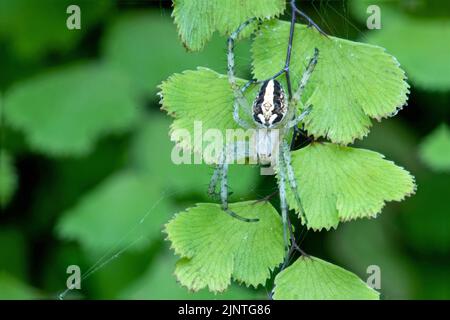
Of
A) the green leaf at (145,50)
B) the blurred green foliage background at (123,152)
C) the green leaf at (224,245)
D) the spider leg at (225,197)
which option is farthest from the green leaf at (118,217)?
the green leaf at (224,245)

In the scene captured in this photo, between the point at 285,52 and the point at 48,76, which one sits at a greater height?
the point at 285,52

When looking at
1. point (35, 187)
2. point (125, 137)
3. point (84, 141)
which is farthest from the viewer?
point (35, 187)

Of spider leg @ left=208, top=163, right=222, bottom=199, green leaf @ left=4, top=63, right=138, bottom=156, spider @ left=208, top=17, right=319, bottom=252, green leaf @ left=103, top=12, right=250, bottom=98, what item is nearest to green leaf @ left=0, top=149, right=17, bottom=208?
green leaf @ left=4, top=63, right=138, bottom=156

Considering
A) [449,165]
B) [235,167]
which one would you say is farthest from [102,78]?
[449,165]

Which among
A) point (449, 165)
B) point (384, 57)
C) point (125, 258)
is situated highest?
point (384, 57)

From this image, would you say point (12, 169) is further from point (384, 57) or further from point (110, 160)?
point (384, 57)

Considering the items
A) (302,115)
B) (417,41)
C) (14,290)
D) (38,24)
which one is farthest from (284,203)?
(38,24)

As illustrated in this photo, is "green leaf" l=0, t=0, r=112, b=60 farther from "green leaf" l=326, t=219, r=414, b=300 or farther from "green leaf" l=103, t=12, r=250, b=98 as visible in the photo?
"green leaf" l=326, t=219, r=414, b=300
